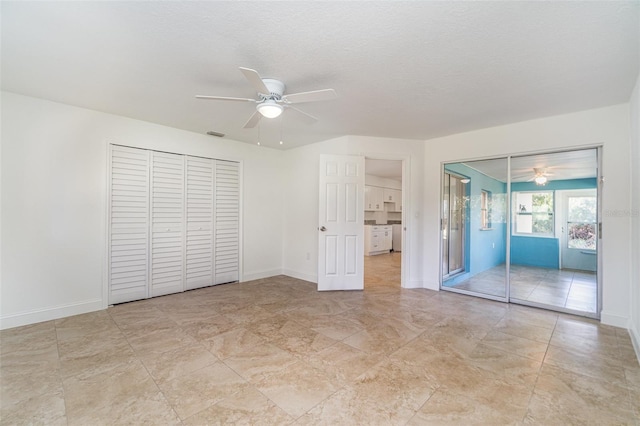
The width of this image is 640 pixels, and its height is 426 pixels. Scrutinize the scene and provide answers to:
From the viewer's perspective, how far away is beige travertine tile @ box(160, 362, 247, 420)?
1781 mm

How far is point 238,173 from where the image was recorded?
16.4ft

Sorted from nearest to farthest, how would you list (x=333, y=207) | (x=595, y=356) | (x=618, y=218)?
(x=595, y=356) < (x=618, y=218) < (x=333, y=207)

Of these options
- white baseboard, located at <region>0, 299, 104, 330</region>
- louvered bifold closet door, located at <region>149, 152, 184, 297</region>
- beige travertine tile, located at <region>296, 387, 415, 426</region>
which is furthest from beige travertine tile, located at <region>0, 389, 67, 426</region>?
louvered bifold closet door, located at <region>149, 152, 184, 297</region>

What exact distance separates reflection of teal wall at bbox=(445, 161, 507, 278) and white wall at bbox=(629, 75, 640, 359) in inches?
51.4

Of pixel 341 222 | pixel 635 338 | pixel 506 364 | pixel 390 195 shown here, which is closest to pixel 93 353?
pixel 341 222

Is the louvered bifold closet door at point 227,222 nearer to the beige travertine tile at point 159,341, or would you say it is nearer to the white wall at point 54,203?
the white wall at point 54,203

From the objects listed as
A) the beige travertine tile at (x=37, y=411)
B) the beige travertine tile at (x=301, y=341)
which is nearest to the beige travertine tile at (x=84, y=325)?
the beige travertine tile at (x=37, y=411)

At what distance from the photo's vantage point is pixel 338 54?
2215 millimetres

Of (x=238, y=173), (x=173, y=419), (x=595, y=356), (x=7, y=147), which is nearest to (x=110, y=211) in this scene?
(x=7, y=147)

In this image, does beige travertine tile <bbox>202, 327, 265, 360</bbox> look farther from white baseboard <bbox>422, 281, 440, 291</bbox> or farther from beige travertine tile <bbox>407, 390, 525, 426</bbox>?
white baseboard <bbox>422, 281, 440, 291</bbox>

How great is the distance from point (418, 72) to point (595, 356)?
3.00m

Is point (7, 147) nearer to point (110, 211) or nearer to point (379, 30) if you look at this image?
point (110, 211)

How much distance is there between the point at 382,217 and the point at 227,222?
602 centimetres

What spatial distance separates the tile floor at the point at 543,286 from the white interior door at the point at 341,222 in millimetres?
1810
